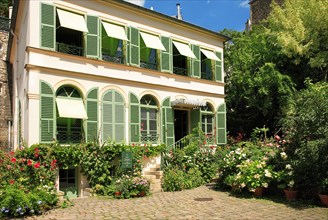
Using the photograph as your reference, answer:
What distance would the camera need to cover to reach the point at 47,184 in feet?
31.8

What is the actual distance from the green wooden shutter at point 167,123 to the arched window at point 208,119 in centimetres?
236

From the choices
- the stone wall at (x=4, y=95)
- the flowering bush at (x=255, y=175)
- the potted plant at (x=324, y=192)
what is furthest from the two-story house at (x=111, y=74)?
the potted plant at (x=324, y=192)

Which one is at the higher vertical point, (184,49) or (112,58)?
(184,49)

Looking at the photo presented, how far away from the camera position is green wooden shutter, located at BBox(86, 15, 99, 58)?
12.3 metres

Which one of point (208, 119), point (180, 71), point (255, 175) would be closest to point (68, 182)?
point (255, 175)

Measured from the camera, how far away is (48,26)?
11406 mm

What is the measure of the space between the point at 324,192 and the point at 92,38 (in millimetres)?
9563

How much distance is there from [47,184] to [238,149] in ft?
21.7

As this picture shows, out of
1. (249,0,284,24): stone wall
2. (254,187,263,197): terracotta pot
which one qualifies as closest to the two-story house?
(254,187,263,197): terracotta pot

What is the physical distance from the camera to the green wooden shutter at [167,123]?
1453cm

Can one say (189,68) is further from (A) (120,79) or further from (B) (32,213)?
(B) (32,213)

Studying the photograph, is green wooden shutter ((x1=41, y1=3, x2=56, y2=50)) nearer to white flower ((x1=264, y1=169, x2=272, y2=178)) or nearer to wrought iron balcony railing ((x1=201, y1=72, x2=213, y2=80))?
wrought iron balcony railing ((x1=201, y1=72, x2=213, y2=80))

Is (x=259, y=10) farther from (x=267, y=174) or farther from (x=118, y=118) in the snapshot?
(x=267, y=174)

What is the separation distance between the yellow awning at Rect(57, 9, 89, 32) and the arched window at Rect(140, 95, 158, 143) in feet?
13.5
